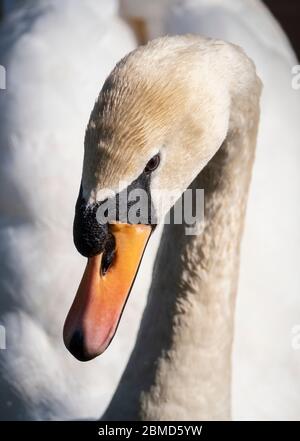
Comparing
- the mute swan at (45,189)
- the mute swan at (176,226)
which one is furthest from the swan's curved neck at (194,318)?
the mute swan at (45,189)

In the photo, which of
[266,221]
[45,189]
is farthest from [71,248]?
[266,221]

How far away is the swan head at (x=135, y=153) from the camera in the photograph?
6.25 ft

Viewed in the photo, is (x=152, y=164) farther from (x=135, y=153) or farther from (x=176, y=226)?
(x=176, y=226)

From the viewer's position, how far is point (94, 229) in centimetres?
A: 192

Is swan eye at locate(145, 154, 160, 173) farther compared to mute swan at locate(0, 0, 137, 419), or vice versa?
mute swan at locate(0, 0, 137, 419)

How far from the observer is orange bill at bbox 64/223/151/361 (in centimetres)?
199

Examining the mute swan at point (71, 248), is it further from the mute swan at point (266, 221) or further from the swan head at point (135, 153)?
the swan head at point (135, 153)

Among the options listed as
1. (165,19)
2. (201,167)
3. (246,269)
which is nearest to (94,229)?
(201,167)

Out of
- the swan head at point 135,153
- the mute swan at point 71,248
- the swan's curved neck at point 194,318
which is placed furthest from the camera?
the mute swan at point 71,248

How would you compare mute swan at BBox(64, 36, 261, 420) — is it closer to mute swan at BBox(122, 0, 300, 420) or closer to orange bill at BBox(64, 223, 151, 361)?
orange bill at BBox(64, 223, 151, 361)

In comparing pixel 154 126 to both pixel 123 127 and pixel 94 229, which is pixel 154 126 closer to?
pixel 123 127

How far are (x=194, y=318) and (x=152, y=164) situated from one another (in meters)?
0.53

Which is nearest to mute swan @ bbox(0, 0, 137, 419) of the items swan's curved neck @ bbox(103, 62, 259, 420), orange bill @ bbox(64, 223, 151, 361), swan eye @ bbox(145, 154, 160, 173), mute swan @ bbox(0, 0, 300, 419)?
mute swan @ bbox(0, 0, 300, 419)

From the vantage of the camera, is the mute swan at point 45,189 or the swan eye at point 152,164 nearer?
the swan eye at point 152,164
